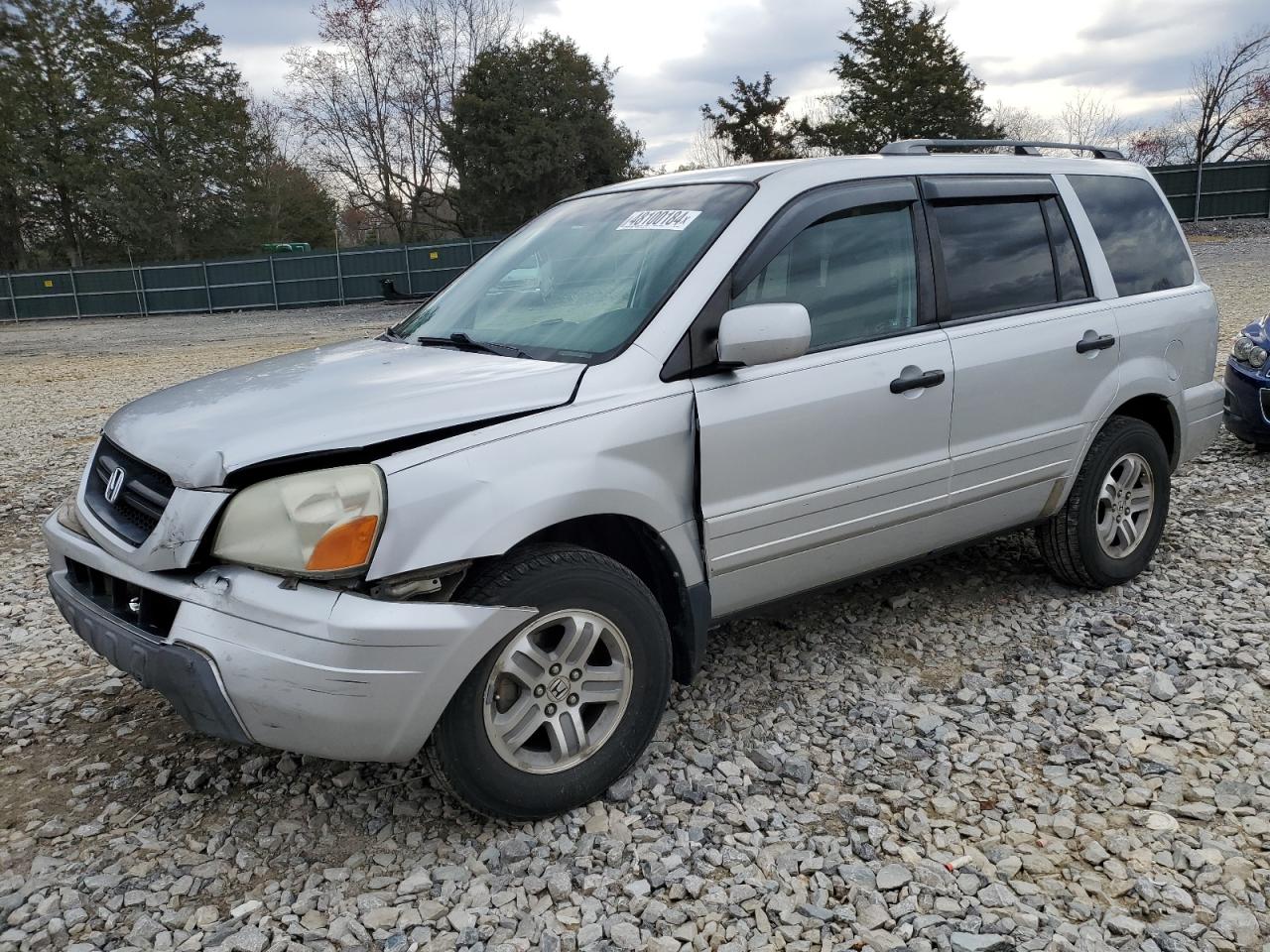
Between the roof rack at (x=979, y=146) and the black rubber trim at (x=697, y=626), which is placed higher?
the roof rack at (x=979, y=146)

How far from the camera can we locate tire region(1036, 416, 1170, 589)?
417cm

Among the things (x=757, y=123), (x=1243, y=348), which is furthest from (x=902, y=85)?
(x=1243, y=348)

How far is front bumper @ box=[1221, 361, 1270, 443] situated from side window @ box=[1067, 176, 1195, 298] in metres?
2.43

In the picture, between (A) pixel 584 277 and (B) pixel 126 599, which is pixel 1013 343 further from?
(B) pixel 126 599

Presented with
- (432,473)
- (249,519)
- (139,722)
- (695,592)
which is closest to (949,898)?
(695,592)

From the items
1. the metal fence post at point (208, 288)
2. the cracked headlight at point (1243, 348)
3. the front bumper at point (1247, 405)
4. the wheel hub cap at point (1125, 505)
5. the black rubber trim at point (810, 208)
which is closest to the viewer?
the black rubber trim at point (810, 208)

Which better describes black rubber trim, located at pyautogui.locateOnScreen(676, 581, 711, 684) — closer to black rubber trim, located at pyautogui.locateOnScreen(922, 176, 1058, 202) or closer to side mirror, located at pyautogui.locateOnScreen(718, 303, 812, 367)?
side mirror, located at pyautogui.locateOnScreen(718, 303, 812, 367)

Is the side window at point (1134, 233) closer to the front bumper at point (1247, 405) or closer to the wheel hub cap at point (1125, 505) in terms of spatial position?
the wheel hub cap at point (1125, 505)

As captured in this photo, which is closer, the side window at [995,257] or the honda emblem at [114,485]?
the honda emblem at [114,485]

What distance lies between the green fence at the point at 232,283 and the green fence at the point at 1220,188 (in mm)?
21172

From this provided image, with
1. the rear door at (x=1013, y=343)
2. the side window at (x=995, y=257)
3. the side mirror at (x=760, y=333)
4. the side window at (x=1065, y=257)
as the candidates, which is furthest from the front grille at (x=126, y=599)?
the side window at (x=1065, y=257)

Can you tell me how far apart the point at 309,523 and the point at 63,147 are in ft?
128

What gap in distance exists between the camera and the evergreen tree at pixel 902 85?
1390 inches

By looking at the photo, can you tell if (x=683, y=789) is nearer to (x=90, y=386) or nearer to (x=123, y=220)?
(x=90, y=386)
